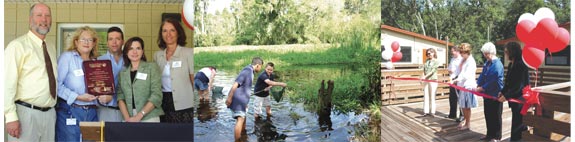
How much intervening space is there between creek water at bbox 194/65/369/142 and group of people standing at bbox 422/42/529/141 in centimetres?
79

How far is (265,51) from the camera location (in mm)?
5574

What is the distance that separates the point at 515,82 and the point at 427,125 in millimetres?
901

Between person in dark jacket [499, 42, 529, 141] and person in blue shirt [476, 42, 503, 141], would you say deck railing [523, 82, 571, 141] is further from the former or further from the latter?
person in blue shirt [476, 42, 503, 141]

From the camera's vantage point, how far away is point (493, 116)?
5188 mm

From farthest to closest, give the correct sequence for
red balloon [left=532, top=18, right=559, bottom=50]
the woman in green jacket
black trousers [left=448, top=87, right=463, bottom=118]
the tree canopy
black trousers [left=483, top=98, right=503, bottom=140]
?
1. the tree canopy
2. black trousers [left=448, top=87, right=463, bottom=118]
3. the woman in green jacket
4. black trousers [left=483, top=98, right=503, bottom=140]
5. red balloon [left=532, top=18, right=559, bottom=50]

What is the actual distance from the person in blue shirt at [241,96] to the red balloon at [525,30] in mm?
2338

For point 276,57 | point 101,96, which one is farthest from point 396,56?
point 101,96

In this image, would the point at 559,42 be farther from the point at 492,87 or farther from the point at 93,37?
the point at 93,37

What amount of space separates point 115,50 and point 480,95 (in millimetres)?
3355

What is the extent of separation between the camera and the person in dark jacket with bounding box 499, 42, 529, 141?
502 centimetres

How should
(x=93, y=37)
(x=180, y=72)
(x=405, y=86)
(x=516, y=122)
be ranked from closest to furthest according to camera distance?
(x=516, y=122)
(x=93, y=37)
(x=180, y=72)
(x=405, y=86)

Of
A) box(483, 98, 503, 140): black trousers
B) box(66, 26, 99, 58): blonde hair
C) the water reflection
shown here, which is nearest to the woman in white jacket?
box(483, 98, 503, 140): black trousers

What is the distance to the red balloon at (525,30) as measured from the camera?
4938mm

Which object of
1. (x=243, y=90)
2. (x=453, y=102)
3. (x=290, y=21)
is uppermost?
(x=290, y=21)
